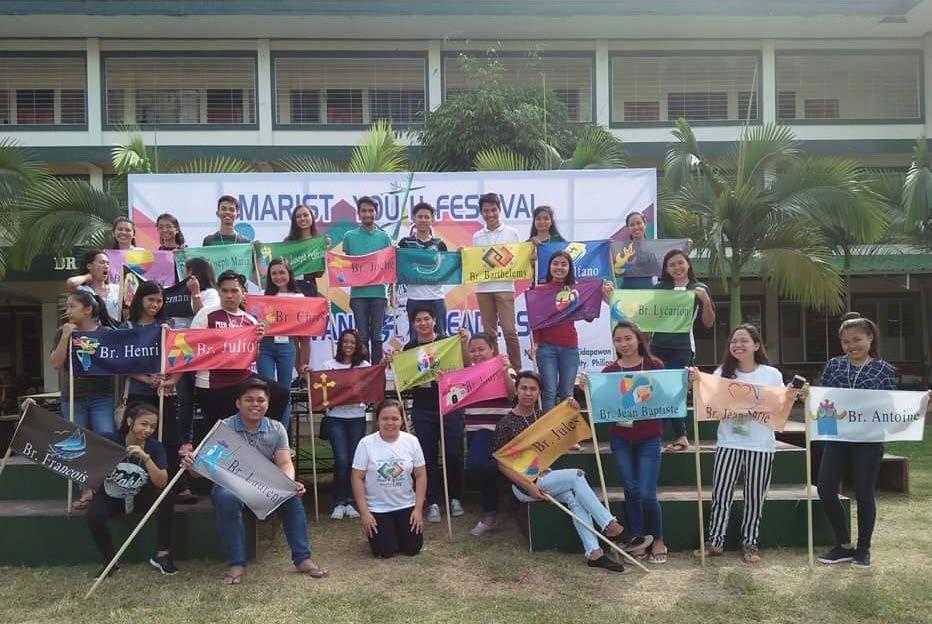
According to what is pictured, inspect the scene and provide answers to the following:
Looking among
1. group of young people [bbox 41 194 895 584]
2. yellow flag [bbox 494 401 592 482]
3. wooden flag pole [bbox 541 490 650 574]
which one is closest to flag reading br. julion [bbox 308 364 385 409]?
group of young people [bbox 41 194 895 584]

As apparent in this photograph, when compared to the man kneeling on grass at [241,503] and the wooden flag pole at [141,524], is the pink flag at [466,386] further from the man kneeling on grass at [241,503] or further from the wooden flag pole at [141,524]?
the wooden flag pole at [141,524]

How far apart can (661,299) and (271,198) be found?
5.25m

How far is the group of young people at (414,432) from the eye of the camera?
5.70 m

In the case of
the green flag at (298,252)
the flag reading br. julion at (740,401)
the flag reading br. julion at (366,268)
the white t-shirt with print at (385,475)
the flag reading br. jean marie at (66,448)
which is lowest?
the white t-shirt with print at (385,475)

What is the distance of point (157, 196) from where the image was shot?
970cm

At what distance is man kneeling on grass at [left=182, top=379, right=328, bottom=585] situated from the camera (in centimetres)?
559

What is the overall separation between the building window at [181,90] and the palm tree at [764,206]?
11.1m

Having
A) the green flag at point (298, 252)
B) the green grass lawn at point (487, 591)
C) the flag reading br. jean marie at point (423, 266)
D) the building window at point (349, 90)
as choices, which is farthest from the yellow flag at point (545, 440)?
the building window at point (349, 90)

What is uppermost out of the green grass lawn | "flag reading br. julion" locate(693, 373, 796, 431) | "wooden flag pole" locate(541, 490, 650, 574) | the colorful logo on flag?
the colorful logo on flag

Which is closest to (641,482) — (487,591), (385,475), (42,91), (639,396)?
(639,396)

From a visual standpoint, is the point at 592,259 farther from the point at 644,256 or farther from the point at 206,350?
the point at 206,350

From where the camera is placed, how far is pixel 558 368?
7.37m

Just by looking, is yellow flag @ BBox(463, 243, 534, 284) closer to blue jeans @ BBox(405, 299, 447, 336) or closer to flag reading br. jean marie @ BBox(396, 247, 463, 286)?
flag reading br. jean marie @ BBox(396, 247, 463, 286)

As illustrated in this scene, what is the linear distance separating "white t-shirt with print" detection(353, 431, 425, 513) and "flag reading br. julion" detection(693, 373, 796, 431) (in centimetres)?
226
